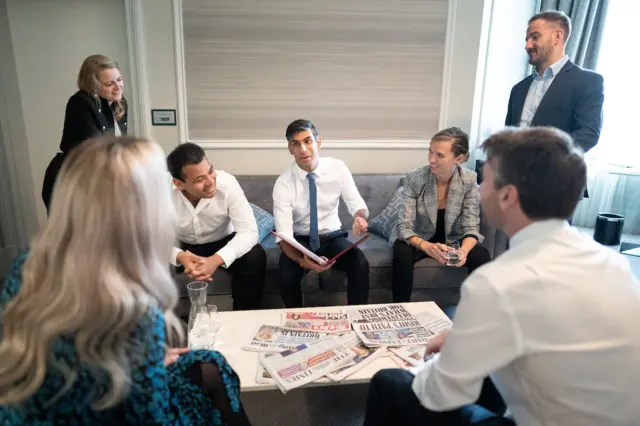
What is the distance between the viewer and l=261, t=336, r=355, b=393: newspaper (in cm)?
144

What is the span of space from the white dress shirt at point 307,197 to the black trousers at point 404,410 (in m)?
1.36

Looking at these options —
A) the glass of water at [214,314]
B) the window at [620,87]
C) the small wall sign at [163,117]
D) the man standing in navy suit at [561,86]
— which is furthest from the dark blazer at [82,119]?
the window at [620,87]

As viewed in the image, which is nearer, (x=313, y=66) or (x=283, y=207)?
(x=283, y=207)

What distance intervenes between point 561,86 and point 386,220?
1269 mm

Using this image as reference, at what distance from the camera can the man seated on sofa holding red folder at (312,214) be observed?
243 cm

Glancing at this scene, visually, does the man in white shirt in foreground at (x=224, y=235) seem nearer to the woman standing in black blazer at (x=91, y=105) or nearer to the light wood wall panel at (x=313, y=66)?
the woman standing in black blazer at (x=91, y=105)

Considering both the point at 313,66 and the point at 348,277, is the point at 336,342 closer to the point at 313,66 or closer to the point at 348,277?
the point at 348,277

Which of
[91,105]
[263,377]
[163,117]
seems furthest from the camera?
[163,117]

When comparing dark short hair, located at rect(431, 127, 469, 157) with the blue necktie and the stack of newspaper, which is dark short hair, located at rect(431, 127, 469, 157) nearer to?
the blue necktie

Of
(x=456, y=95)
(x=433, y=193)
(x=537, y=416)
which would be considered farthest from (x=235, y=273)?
(x=456, y=95)

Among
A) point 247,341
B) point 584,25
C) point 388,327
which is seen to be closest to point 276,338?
point 247,341

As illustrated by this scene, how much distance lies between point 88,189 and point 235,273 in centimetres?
162

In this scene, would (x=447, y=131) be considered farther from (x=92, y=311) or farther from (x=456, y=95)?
(x=92, y=311)

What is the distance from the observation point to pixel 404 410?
122 cm
